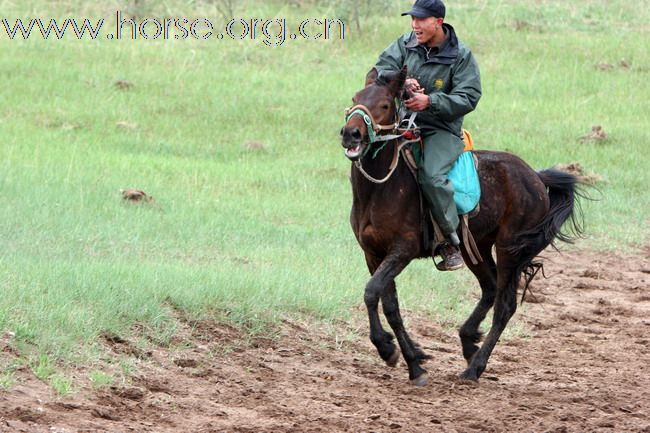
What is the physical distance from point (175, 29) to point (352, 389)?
621 inches

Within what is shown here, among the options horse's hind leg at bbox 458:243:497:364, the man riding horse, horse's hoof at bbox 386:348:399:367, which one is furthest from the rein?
horse's hind leg at bbox 458:243:497:364

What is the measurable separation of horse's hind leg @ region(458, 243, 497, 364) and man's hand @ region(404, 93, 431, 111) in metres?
1.50

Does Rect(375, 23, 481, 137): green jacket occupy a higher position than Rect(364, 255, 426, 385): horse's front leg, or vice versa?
Rect(375, 23, 481, 137): green jacket

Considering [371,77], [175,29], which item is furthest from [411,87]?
[175,29]

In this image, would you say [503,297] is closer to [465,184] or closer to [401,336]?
[465,184]

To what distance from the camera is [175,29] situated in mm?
22062

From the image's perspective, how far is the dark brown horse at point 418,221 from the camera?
7.42m

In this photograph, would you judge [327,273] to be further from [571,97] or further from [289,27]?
[289,27]

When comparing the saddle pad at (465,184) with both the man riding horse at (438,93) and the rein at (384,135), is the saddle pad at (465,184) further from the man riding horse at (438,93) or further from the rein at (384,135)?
the rein at (384,135)

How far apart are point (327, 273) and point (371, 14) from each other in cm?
1388

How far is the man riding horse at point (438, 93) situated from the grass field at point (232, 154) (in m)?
1.66

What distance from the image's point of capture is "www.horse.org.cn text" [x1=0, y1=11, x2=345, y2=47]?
21.2 metres

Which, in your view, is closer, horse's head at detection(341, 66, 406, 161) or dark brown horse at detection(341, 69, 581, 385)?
horse's head at detection(341, 66, 406, 161)

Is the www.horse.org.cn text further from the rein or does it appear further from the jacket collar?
the rein
